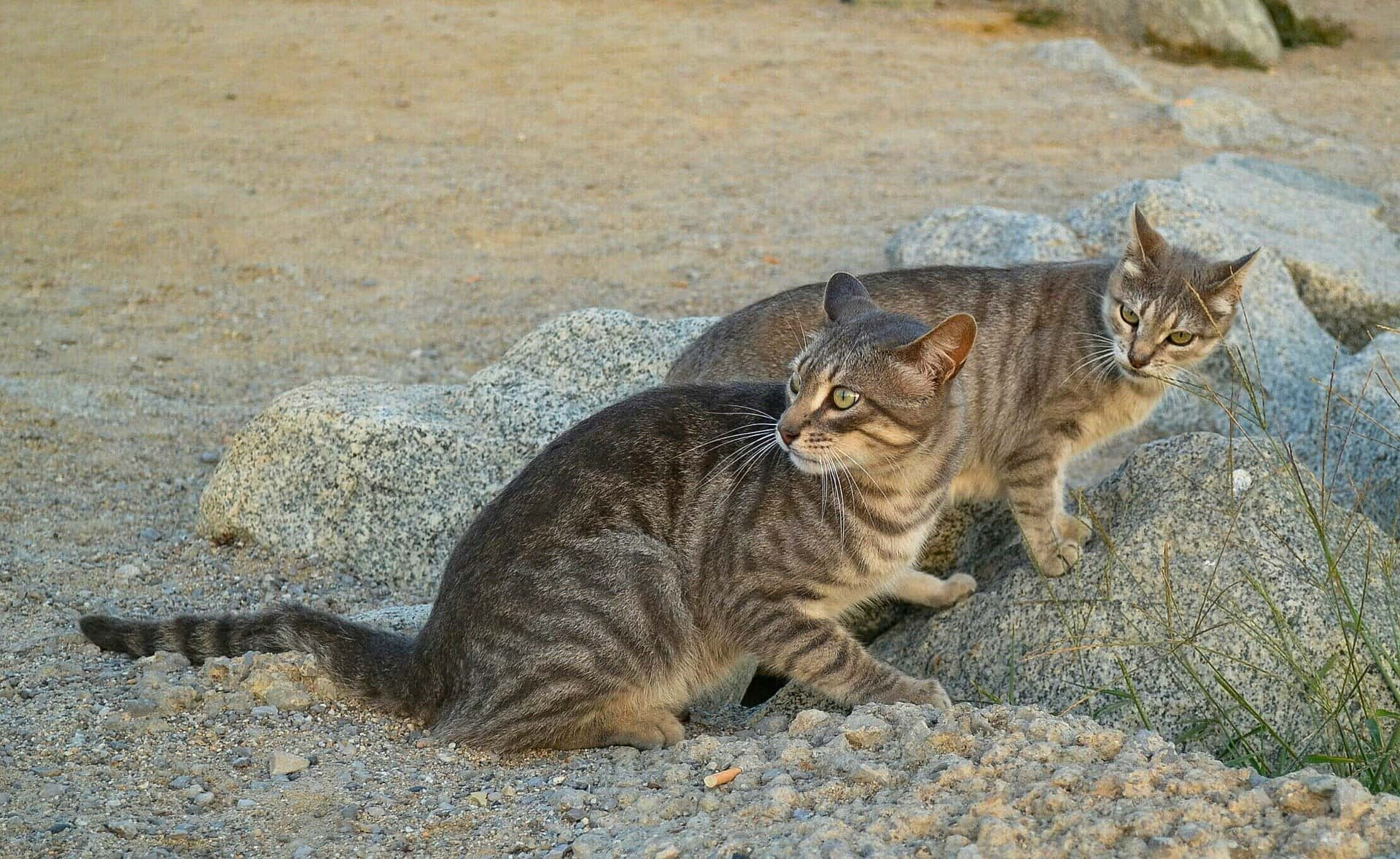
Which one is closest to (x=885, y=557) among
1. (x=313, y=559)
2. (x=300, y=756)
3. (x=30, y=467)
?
(x=300, y=756)

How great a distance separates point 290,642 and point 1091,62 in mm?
12782

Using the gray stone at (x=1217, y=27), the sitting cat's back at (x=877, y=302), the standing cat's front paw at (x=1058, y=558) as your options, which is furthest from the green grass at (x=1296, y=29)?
the standing cat's front paw at (x=1058, y=558)

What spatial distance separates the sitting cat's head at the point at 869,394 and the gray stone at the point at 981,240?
3.62 meters

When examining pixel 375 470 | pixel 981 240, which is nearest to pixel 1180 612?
pixel 375 470

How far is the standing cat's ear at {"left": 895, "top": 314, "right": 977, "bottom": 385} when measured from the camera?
3920mm

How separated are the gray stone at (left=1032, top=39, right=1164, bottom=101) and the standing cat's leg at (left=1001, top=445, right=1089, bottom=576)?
9881mm

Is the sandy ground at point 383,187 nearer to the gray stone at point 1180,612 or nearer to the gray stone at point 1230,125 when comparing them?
the gray stone at point 1230,125

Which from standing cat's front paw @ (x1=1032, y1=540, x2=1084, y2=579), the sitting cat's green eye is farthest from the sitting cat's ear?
the sitting cat's green eye

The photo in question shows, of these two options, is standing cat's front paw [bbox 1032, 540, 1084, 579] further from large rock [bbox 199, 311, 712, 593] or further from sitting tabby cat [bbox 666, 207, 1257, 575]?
large rock [bbox 199, 311, 712, 593]

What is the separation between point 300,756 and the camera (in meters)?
3.69

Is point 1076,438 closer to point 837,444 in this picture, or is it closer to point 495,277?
point 837,444

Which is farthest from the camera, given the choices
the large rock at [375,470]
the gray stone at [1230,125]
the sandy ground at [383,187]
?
the gray stone at [1230,125]

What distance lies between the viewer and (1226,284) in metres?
5.09

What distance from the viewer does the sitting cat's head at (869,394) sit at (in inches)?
158
